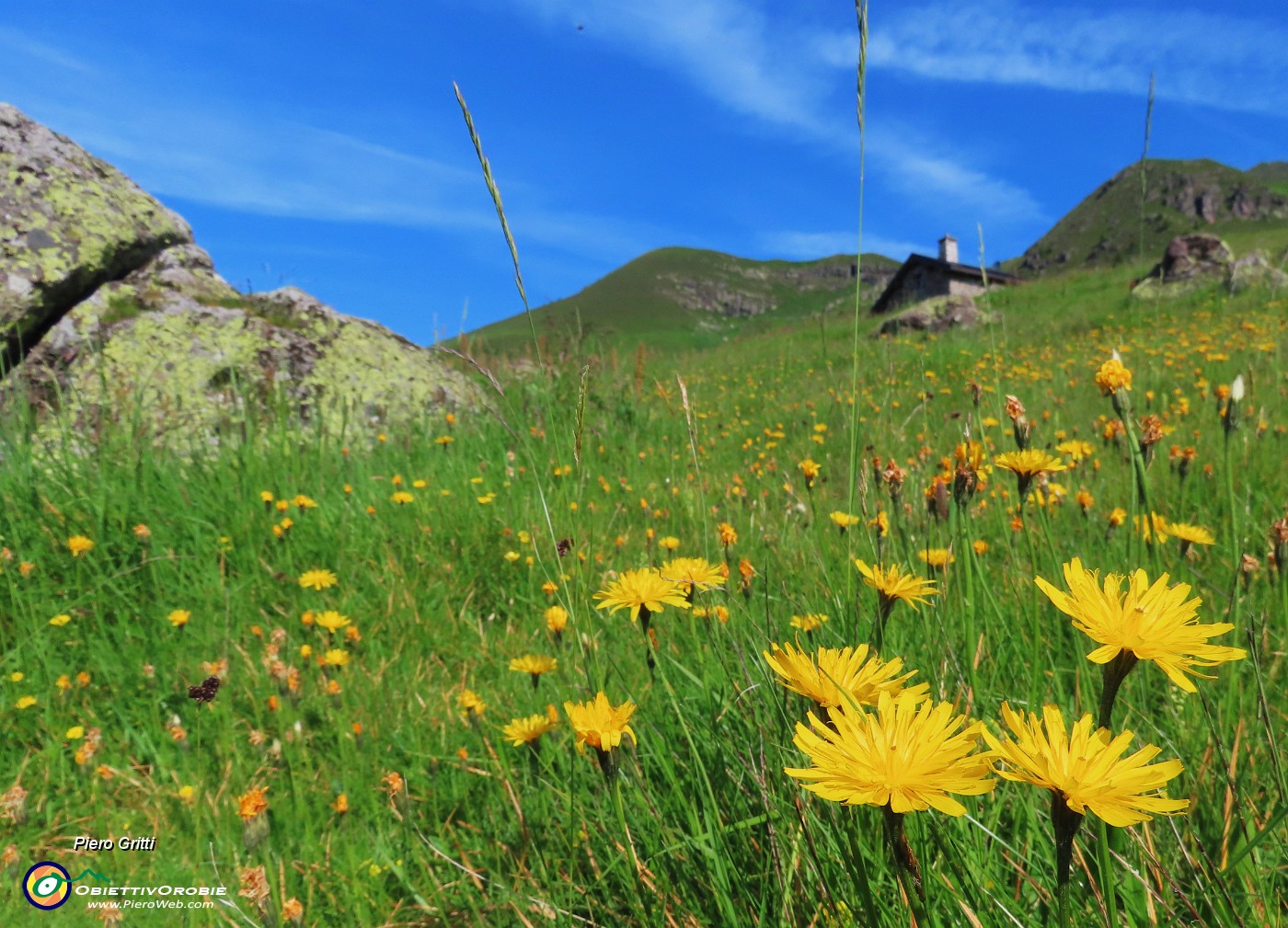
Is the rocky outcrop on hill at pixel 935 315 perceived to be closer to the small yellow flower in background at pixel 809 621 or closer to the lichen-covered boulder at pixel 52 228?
the lichen-covered boulder at pixel 52 228

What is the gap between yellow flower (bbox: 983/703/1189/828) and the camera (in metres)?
0.58

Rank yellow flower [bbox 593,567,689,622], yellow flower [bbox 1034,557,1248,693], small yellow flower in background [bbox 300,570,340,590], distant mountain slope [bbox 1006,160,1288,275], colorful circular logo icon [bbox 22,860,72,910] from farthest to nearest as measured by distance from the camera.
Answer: distant mountain slope [bbox 1006,160,1288,275] → small yellow flower in background [bbox 300,570,340,590] → colorful circular logo icon [bbox 22,860,72,910] → yellow flower [bbox 593,567,689,622] → yellow flower [bbox 1034,557,1248,693]

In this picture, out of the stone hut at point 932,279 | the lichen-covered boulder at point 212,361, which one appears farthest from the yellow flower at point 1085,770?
the stone hut at point 932,279

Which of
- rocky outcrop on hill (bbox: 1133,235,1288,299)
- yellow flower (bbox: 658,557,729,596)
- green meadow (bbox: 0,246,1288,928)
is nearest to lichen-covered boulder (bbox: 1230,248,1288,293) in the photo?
rocky outcrop on hill (bbox: 1133,235,1288,299)

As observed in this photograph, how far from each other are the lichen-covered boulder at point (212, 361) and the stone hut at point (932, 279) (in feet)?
94.3

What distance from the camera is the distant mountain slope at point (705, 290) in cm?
8525

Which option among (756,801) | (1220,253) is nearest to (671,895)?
(756,801)

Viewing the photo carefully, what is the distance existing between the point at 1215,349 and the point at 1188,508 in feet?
14.6

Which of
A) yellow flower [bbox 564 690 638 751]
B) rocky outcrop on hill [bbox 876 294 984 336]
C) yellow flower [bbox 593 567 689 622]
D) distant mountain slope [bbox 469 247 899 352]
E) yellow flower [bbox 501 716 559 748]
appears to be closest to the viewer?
yellow flower [bbox 564 690 638 751]

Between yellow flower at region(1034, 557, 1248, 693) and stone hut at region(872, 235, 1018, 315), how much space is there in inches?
1253

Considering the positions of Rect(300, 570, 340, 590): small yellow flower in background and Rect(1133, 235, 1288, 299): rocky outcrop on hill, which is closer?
Rect(300, 570, 340, 590): small yellow flower in background

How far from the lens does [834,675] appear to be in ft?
2.77

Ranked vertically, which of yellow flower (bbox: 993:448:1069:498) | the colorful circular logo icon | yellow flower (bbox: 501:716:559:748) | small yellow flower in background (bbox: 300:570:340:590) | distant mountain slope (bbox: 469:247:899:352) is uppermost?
distant mountain slope (bbox: 469:247:899:352)

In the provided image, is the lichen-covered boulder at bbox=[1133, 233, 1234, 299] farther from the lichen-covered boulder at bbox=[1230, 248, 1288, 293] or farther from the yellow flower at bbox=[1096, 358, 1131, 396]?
the yellow flower at bbox=[1096, 358, 1131, 396]
